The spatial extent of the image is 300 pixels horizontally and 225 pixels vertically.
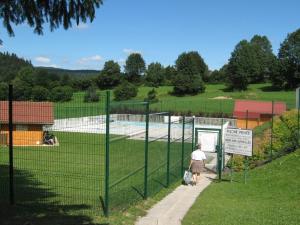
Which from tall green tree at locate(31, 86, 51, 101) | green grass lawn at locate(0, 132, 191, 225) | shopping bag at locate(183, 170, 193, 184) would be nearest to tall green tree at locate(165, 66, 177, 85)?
shopping bag at locate(183, 170, 193, 184)

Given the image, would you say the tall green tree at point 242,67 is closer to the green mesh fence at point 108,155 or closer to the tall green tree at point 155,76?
the tall green tree at point 155,76

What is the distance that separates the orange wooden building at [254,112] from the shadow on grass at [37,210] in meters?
33.6

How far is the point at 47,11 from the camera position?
8.12 metres

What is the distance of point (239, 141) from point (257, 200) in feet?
20.7

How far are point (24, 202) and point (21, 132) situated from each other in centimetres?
617

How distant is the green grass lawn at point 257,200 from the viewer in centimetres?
1023

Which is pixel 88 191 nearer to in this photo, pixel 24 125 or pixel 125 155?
pixel 24 125

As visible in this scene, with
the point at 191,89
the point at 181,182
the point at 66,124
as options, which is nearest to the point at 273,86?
the point at 191,89

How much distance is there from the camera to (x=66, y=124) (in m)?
11.8

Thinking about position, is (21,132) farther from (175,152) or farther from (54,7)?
(54,7)

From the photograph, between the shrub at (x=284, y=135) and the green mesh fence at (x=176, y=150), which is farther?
the shrub at (x=284, y=135)

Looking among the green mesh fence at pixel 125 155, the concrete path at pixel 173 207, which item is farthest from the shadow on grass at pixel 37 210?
the concrete path at pixel 173 207

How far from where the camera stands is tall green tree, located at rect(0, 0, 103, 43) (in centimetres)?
802

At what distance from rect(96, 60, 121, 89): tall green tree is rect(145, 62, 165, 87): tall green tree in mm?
8593
